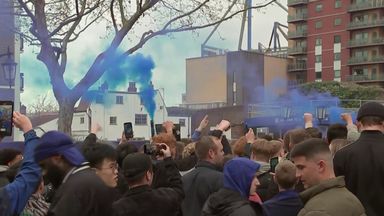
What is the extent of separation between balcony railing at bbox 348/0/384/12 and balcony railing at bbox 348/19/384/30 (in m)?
1.80

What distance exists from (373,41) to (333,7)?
9131mm

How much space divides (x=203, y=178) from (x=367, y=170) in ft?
5.10

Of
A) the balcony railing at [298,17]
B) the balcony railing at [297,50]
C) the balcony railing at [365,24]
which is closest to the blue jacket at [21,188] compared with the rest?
the balcony railing at [365,24]

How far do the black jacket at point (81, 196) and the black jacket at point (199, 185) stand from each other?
1811 millimetres

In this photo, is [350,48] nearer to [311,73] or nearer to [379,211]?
[311,73]

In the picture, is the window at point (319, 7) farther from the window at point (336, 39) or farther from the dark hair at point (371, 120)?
the dark hair at point (371, 120)

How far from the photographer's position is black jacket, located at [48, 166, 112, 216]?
3.64 m

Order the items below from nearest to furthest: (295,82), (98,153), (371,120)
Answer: (98,153), (371,120), (295,82)

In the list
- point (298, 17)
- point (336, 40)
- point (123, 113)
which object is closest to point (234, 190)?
point (123, 113)

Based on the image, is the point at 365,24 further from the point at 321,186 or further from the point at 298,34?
the point at 321,186

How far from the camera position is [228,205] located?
425cm

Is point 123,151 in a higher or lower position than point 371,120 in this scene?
lower

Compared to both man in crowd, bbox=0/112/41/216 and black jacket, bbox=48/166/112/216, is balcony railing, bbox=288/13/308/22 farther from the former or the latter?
man in crowd, bbox=0/112/41/216

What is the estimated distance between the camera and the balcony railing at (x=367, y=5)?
7426 cm
